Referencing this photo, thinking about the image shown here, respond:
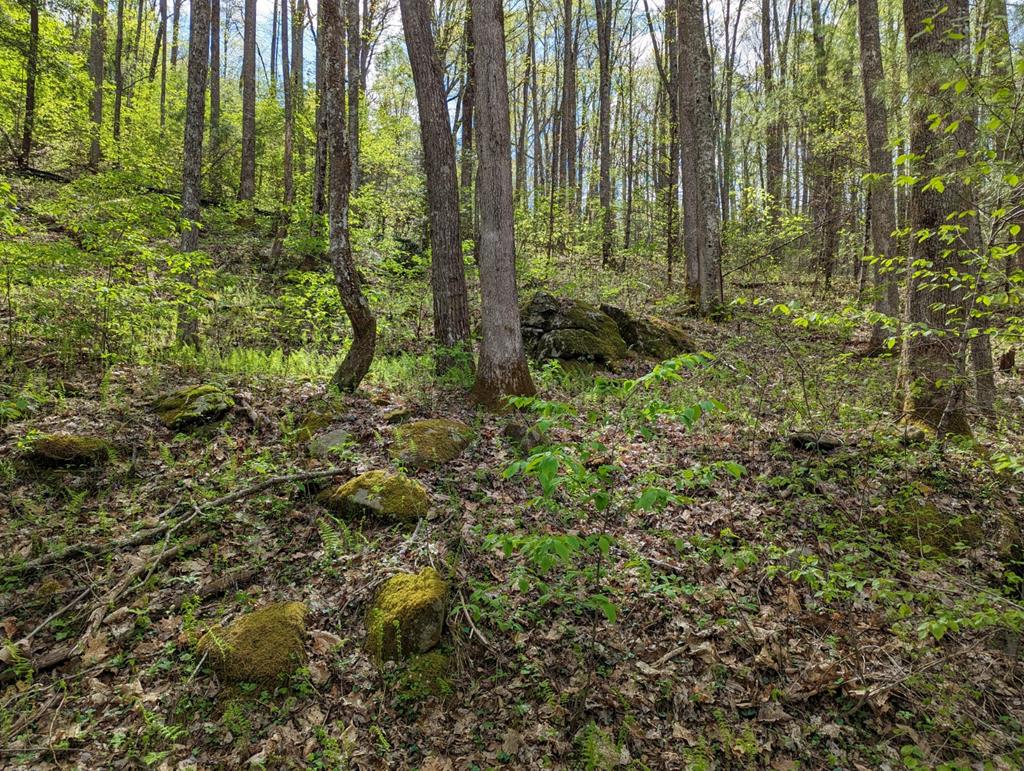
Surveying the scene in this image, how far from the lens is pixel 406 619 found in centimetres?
344

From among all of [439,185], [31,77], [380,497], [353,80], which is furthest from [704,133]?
[31,77]

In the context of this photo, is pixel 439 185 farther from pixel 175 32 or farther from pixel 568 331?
pixel 175 32

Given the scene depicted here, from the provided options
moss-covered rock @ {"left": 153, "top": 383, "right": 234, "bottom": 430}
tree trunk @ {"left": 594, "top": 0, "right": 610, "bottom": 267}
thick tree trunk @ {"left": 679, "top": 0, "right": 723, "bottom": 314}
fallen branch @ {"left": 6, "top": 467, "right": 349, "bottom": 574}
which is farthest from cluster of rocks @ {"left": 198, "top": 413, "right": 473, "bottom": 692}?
tree trunk @ {"left": 594, "top": 0, "right": 610, "bottom": 267}

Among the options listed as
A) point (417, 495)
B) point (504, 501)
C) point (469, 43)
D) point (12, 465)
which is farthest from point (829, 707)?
point (469, 43)

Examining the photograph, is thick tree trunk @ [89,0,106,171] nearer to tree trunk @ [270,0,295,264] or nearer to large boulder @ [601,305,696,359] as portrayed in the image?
tree trunk @ [270,0,295,264]

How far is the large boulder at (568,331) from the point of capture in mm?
8891

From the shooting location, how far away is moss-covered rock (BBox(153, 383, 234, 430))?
18.5 feet

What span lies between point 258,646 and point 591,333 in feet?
23.6

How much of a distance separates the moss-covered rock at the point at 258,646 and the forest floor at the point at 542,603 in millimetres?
94

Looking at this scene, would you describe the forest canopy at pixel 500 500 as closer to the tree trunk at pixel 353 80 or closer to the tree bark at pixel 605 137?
the tree trunk at pixel 353 80

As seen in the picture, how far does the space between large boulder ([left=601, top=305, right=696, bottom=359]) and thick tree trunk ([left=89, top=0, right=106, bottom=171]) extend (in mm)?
16530

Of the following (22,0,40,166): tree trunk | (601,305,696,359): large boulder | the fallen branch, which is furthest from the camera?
(22,0,40,166): tree trunk

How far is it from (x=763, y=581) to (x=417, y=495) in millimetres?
2967

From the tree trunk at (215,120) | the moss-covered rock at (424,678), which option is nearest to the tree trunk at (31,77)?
the tree trunk at (215,120)
